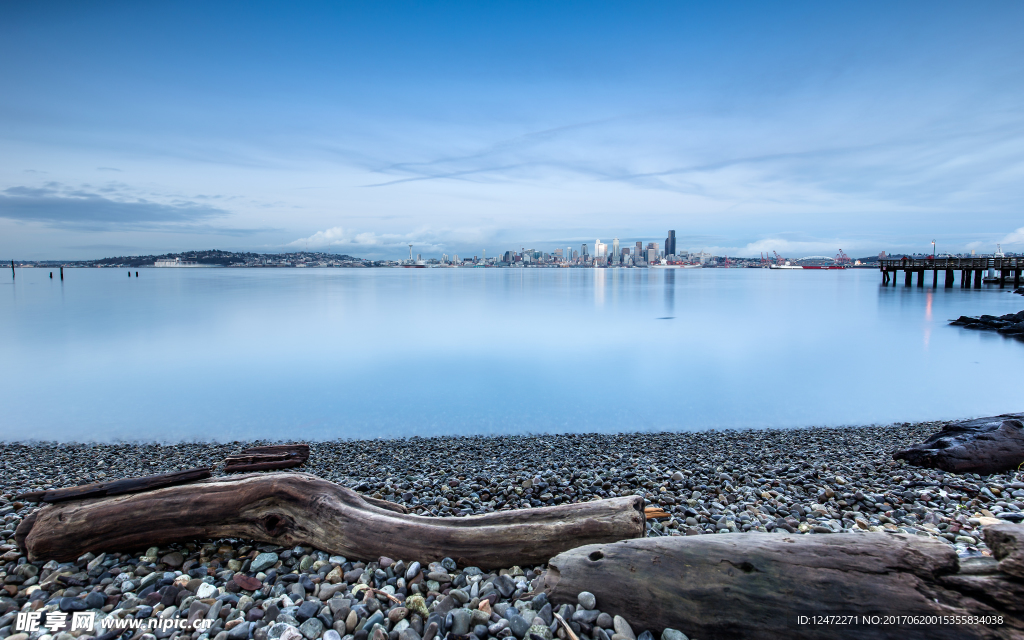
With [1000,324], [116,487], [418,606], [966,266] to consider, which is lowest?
[1000,324]

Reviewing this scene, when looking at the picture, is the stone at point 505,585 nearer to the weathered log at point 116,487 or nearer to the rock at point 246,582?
the rock at point 246,582

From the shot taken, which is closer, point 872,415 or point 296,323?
point 872,415

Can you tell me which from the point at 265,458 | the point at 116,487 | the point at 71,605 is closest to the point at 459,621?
the point at 71,605

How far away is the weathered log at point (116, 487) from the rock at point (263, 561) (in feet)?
3.04

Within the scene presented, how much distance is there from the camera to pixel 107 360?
58.1 ft

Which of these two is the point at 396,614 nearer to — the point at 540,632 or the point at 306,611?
the point at 306,611

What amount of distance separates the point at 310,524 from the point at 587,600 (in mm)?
2161

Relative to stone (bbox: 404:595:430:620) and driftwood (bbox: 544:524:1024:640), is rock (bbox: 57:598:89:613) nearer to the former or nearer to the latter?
stone (bbox: 404:595:430:620)

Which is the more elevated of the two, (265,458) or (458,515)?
(265,458)

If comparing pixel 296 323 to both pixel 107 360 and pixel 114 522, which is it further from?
pixel 114 522

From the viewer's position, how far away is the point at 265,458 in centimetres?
541

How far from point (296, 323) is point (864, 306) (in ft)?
135

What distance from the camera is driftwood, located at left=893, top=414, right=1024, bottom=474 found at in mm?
5875

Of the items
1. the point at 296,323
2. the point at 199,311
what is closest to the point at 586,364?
the point at 296,323
